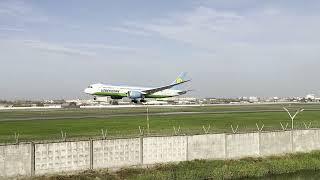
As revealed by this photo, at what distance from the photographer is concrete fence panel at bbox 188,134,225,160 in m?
Result: 63.2

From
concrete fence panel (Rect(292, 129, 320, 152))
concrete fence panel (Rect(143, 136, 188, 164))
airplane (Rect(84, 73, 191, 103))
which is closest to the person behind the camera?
concrete fence panel (Rect(143, 136, 188, 164))

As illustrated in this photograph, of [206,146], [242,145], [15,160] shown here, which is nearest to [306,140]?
[242,145]

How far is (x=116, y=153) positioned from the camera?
185 ft

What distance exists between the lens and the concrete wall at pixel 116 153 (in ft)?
180

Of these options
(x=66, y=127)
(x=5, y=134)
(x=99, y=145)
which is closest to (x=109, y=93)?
(x=66, y=127)

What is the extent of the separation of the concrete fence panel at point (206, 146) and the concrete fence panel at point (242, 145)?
47.6 inches

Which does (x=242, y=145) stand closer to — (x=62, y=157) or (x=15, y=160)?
(x=62, y=157)

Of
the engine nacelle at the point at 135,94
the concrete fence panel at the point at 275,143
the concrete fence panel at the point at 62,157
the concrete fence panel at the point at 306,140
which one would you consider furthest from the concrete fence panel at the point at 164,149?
the engine nacelle at the point at 135,94

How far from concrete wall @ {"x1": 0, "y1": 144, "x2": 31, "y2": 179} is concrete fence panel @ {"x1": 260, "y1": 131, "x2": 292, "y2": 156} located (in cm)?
3413

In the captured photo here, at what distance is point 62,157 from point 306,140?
40.5 meters

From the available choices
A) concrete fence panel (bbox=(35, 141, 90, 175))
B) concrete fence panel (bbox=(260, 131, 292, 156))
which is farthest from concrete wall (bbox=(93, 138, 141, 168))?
concrete fence panel (bbox=(260, 131, 292, 156))

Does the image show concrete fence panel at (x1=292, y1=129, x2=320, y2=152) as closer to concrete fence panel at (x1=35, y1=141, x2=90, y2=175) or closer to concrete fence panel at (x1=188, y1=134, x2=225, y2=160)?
concrete fence panel at (x1=188, y1=134, x2=225, y2=160)

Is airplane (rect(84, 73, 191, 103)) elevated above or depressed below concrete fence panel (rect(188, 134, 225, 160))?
above

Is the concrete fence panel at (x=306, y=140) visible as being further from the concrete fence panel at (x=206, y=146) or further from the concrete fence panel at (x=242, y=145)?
the concrete fence panel at (x=206, y=146)
